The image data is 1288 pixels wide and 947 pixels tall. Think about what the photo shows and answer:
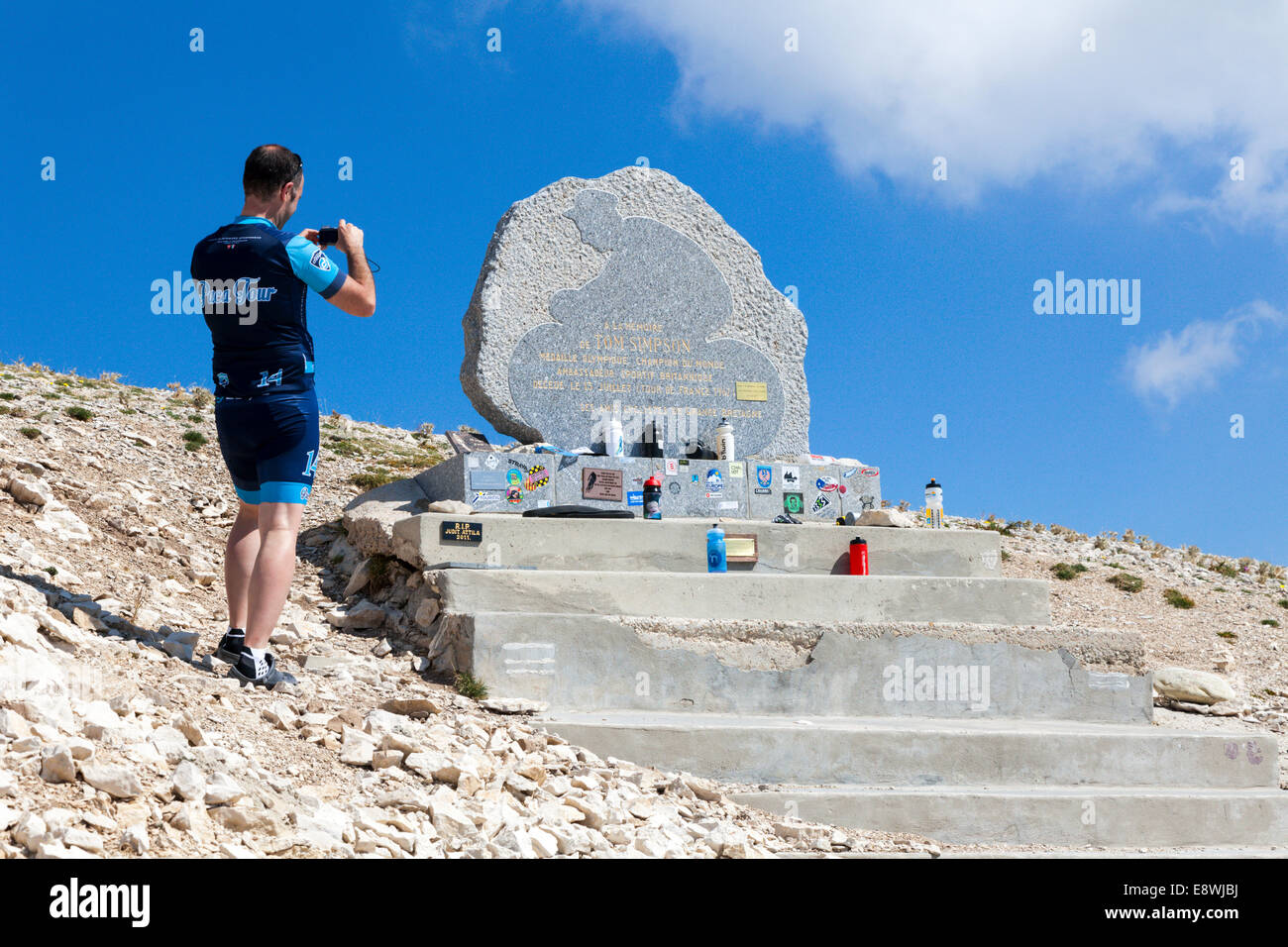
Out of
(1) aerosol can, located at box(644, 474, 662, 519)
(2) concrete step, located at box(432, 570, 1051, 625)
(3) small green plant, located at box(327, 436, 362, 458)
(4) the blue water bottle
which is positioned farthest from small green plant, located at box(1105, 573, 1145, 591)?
(3) small green plant, located at box(327, 436, 362, 458)

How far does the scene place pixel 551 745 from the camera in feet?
17.2

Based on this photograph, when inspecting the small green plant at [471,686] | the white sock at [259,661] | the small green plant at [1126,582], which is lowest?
Result: the small green plant at [471,686]

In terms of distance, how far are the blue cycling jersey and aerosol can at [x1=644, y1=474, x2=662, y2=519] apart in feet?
13.4

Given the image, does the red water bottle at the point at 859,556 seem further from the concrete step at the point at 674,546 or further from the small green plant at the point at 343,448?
the small green plant at the point at 343,448

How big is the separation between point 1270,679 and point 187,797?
1060 cm

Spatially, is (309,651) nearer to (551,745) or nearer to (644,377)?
(551,745)

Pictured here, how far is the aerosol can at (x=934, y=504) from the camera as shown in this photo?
32.0 ft

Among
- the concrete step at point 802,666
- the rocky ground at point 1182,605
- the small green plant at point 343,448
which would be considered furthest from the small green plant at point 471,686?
the small green plant at point 343,448

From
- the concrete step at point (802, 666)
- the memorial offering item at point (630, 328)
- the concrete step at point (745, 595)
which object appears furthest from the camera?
the memorial offering item at point (630, 328)

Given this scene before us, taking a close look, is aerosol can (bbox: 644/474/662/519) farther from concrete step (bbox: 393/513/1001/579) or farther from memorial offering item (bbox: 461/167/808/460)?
memorial offering item (bbox: 461/167/808/460)

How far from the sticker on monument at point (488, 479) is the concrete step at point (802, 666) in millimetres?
2136

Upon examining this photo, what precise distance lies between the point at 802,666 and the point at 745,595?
684mm

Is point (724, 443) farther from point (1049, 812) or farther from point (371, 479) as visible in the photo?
point (1049, 812)
